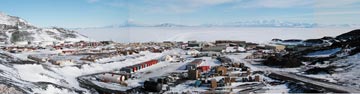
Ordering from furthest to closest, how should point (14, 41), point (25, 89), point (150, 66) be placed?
1. point (14, 41)
2. point (150, 66)
3. point (25, 89)

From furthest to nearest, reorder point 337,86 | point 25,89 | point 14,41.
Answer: point 14,41
point 337,86
point 25,89

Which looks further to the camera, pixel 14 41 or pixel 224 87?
pixel 14 41

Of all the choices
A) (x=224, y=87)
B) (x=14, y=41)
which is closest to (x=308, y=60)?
(x=224, y=87)

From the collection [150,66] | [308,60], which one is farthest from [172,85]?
[308,60]

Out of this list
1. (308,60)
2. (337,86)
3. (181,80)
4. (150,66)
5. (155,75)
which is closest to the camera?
(337,86)

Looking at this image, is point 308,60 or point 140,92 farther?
point 308,60

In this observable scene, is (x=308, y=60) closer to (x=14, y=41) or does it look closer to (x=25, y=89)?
(x=25, y=89)

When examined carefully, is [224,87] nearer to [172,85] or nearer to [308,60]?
[172,85]

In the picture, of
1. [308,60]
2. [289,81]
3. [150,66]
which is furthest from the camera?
[150,66]

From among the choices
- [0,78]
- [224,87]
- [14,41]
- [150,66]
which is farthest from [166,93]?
[14,41]
